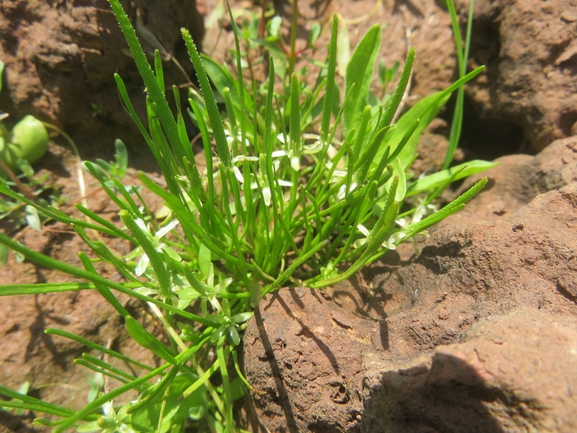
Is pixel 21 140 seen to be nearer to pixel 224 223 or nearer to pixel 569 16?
pixel 224 223

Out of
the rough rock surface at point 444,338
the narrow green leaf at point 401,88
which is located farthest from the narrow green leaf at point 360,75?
the rough rock surface at point 444,338

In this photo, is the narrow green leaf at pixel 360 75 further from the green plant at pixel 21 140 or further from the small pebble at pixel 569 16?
the green plant at pixel 21 140

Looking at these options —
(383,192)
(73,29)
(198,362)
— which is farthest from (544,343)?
(73,29)

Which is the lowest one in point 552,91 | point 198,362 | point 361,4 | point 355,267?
point 198,362

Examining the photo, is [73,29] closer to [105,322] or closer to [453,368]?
[105,322]

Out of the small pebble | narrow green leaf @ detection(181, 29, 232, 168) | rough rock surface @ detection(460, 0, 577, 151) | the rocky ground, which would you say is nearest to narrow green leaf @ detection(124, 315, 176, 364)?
the rocky ground

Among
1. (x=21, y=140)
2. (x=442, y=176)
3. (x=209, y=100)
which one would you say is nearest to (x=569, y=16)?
(x=442, y=176)
